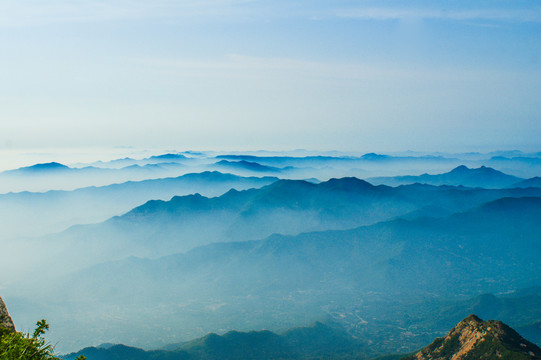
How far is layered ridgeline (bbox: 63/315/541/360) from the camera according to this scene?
8112 centimetres

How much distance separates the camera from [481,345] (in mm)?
83500

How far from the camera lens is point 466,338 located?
87688 mm

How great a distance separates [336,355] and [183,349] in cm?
7192

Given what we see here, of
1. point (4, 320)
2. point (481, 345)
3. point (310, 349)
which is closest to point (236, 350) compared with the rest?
point (310, 349)

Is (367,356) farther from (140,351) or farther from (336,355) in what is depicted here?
(140,351)

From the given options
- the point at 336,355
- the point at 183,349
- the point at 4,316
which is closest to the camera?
the point at 4,316

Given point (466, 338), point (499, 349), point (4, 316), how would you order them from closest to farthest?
point (4, 316)
point (499, 349)
point (466, 338)

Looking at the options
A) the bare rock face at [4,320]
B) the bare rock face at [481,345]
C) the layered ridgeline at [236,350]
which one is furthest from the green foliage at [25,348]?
the layered ridgeline at [236,350]

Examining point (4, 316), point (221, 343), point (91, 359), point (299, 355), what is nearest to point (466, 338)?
point (4, 316)

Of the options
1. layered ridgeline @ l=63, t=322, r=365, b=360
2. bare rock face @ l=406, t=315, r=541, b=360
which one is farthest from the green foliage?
layered ridgeline @ l=63, t=322, r=365, b=360

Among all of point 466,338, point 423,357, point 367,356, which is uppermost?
point 466,338

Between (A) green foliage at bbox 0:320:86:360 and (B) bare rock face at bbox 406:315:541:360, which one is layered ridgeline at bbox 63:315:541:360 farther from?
(A) green foliage at bbox 0:320:86:360

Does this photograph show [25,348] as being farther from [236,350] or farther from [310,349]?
[310,349]

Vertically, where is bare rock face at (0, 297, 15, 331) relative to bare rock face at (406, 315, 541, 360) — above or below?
above
